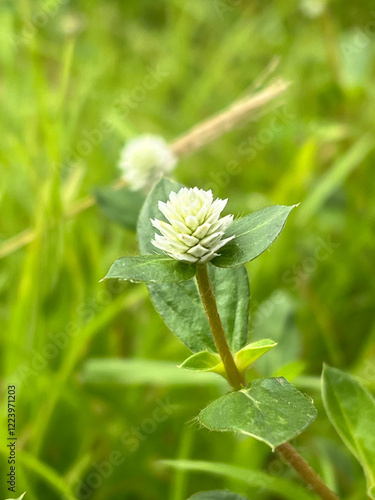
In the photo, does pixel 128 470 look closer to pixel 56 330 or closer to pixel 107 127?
pixel 56 330

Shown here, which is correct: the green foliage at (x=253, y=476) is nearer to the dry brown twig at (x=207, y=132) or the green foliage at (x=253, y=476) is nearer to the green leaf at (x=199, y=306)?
the green leaf at (x=199, y=306)

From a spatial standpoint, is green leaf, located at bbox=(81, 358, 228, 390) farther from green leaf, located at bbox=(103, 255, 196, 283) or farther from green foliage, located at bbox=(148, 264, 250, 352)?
green leaf, located at bbox=(103, 255, 196, 283)

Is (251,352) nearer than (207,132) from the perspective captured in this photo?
Yes

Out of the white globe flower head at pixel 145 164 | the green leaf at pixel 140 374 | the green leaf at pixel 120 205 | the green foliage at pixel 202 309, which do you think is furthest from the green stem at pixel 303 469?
the white globe flower head at pixel 145 164

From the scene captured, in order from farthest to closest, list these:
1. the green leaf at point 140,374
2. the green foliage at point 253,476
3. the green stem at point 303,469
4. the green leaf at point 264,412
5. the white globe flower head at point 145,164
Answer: the white globe flower head at point 145,164
the green leaf at point 140,374
the green foliage at point 253,476
the green stem at point 303,469
the green leaf at point 264,412

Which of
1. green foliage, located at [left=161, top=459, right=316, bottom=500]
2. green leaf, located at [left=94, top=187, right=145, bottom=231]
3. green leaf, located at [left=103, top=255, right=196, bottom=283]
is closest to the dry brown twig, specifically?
green leaf, located at [left=94, top=187, right=145, bottom=231]

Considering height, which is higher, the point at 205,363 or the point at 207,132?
the point at 207,132

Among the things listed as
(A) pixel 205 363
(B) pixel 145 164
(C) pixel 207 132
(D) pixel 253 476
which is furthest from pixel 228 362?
(C) pixel 207 132

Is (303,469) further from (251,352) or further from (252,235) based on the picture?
(252,235)
